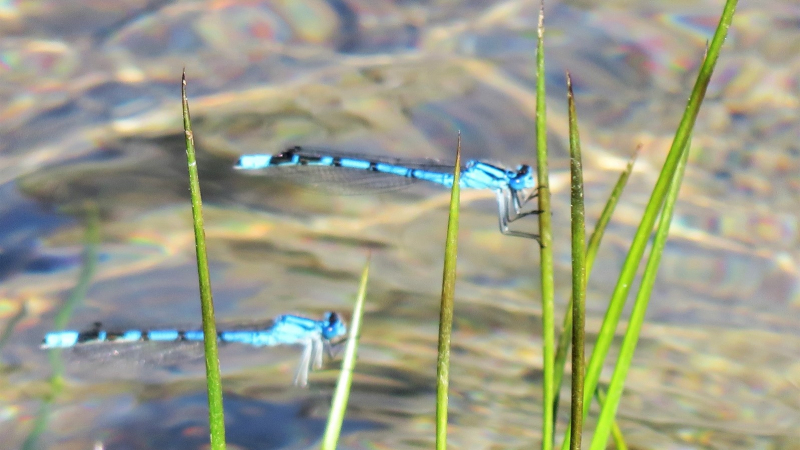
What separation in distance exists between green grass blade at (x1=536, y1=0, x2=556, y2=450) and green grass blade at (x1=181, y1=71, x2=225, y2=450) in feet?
2.34

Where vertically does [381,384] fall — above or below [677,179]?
below

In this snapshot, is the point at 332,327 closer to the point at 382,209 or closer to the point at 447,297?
the point at 382,209

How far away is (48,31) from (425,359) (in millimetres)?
3793

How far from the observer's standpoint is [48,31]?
5.39 meters

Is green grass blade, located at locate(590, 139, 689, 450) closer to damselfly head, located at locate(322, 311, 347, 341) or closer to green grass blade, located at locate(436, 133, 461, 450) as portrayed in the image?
green grass blade, located at locate(436, 133, 461, 450)

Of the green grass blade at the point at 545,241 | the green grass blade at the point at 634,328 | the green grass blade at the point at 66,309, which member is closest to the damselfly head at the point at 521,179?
the green grass blade at the point at 634,328

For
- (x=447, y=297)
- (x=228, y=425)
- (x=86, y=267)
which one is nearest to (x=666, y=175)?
(x=447, y=297)

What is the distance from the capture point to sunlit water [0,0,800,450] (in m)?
3.59

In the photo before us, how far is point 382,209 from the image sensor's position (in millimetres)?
4852

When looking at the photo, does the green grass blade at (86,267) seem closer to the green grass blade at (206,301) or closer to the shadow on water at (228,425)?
the shadow on water at (228,425)

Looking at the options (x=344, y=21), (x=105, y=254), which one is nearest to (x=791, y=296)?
(x=344, y=21)

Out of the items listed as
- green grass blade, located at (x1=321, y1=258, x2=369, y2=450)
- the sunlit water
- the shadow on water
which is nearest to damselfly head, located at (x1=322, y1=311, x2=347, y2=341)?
the sunlit water

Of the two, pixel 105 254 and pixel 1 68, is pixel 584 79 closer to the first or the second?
pixel 105 254

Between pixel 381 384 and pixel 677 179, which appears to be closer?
pixel 677 179
